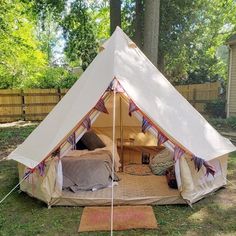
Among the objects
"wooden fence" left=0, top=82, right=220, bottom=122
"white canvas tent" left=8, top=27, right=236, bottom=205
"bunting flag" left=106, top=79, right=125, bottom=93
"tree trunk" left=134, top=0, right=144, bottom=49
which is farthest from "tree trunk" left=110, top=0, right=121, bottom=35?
"bunting flag" left=106, top=79, right=125, bottom=93

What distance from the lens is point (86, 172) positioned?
443 cm

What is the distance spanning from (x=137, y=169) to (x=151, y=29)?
3609mm

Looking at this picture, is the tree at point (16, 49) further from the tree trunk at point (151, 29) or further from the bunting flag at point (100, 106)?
the bunting flag at point (100, 106)

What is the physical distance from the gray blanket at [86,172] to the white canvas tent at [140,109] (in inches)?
17.4

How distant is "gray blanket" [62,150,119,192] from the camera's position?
14.1 feet

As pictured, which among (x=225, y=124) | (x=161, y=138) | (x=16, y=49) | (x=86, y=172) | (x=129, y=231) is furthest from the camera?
(x=16, y=49)

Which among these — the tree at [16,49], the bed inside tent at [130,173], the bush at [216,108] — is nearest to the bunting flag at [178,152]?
the bed inside tent at [130,173]

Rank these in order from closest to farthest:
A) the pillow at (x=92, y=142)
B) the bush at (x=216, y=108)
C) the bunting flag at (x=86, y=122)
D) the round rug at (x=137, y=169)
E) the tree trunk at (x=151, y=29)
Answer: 1. the bunting flag at (x=86, y=122)
2. the round rug at (x=137, y=169)
3. the pillow at (x=92, y=142)
4. the tree trunk at (x=151, y=29)
5. the bush at (x=216, y=108)

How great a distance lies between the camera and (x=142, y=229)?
3301 millimetres

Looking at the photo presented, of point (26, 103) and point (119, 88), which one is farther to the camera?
point (26, 103)

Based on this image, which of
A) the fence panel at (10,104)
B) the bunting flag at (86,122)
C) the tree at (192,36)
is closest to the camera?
the bunting flag at (86,122)

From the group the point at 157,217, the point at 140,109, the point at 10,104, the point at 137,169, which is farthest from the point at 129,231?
the point at 10,104

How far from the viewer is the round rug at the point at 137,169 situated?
5148mm

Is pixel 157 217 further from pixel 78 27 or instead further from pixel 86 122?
pixel 78 27
